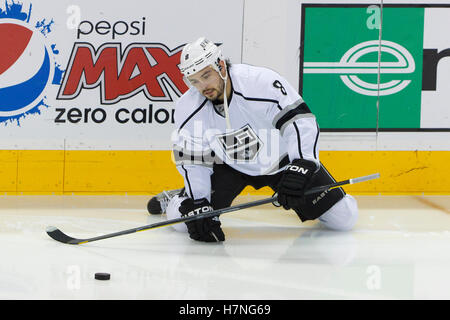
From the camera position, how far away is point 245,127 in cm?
367

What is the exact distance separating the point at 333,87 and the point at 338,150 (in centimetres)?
34

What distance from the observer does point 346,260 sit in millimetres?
3264

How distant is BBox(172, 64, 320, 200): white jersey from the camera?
350 cm

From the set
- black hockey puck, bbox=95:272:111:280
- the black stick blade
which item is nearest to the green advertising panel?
the black stick blade

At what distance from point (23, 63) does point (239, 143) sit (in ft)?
4.54

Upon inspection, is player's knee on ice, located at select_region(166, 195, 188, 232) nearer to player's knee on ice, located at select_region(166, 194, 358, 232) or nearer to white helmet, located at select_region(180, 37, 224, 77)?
player's knee on ice, located at select_region(166, 194, 358, 232)

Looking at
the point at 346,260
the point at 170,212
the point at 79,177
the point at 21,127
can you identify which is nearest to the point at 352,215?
the point at 346,260

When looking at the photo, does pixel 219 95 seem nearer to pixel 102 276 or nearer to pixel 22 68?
pixel 102 276

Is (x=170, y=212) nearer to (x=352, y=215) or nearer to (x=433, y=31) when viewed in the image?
(x=352, y=215)

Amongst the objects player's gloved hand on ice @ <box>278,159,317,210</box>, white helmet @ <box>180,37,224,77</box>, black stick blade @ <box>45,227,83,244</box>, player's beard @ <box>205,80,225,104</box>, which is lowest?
black stick blade @ <box>45,227,83,244</box>

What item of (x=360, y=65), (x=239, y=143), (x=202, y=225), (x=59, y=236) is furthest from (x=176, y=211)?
(x=360, y=65)

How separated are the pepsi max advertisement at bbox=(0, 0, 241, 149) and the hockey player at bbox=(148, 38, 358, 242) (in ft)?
2.67

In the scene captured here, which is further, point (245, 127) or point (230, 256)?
point (245, 127)
